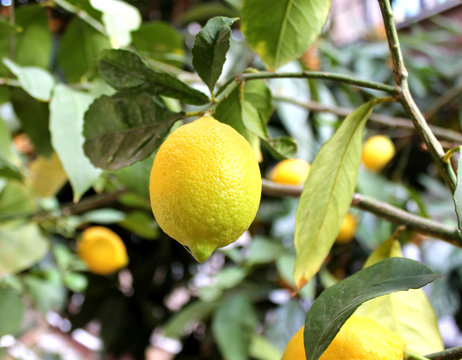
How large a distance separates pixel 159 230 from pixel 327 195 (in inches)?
30.8

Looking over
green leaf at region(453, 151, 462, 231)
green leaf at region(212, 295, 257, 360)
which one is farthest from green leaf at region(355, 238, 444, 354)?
green leaf at region(212, 295, 257, 360)

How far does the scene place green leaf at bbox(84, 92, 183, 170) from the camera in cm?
28

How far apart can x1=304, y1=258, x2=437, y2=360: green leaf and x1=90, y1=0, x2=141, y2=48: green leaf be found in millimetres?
305

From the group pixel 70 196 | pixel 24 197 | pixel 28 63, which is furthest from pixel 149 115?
pixel 70 196

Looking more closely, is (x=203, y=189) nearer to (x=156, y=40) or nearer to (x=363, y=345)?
(x=363, y=345)

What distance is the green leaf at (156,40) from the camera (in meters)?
0.62

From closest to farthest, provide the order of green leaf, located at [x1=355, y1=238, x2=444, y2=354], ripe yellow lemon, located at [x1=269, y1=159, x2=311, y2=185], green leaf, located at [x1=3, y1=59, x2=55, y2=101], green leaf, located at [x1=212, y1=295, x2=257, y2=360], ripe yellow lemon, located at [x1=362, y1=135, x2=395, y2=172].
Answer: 1. green leaf, located at [x1=355, y1=238, x2=444, y2=354]
2. green leaf, located at [x1=3, y1=59, x2=55, y2=101]
3. ripe yellow lemon, located at [x1=269, y1=159, x2=311, y2=185]
4. green leaf, located at [x1=212, y1=295, x2=257, y2=360]
5. ripe yellow lemon, located at [x1=362, y1=135, x2=395, y2=172]

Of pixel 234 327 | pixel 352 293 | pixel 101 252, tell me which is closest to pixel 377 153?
pixel 234 327

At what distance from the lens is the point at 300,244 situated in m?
0.31

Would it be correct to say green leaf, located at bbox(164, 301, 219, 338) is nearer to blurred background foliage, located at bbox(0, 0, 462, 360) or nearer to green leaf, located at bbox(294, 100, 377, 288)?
blurred background foliage, located at bbox(0, 0, 462, 360)

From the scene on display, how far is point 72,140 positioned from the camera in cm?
39

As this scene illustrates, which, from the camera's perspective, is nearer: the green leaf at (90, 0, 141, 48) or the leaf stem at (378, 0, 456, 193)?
the leaf stem at (378, 0, 456, 193)

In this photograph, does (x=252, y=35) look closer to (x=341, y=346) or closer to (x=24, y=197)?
Answer: (x=341, y=346)

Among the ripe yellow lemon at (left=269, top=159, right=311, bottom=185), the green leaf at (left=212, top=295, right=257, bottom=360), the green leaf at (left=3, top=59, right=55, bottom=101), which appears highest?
the green leaf at (left=3, top=59, right=55, bottom=101)
